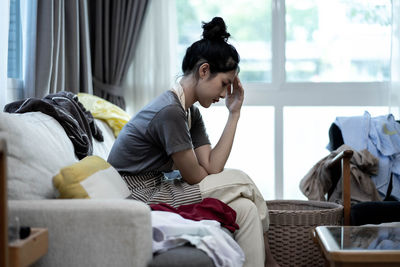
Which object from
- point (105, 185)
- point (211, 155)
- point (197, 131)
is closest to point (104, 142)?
point (197, 131)

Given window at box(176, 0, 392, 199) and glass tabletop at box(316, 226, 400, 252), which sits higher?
window at box(176, 0, 392, 199)

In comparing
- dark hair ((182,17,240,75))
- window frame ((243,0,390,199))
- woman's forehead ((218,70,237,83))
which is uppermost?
dark hair ((182,17,240,75))

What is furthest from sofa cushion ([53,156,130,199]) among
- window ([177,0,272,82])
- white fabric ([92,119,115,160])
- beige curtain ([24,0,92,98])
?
window ([177,0,272,82])

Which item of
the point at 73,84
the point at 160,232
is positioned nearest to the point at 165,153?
the point at 160,232

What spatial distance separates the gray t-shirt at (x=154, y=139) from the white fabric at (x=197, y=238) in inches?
18.1

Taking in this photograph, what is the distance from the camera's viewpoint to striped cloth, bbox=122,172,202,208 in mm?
2084

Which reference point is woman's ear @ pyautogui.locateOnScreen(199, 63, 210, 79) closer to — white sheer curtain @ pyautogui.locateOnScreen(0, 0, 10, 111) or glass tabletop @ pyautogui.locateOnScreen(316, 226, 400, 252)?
glass tabletop @ pyautogui.locateOnScreen(316, 226, 400, 252)

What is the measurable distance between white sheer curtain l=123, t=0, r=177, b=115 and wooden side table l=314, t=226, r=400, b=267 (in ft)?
7.75

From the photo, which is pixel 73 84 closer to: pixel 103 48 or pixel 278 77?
pixel 103 48

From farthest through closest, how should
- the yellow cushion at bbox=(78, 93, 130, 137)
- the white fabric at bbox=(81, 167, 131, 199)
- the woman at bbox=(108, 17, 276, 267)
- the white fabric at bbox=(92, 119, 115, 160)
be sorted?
the yellow cushion at bbox=(78, 93, 130, 137)
the white fabric at bbox=(92, 119, 115, 160)
the woman at bbox=(108, 17, 276, 267)
the white fabric at bbox=(81, 167, 131, 199)

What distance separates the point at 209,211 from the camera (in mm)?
1967

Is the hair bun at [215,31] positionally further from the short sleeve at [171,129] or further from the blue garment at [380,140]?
the blue garment at [380,140]

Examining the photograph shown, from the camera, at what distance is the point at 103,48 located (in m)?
4.12

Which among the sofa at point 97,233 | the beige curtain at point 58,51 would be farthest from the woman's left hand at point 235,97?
the sofa at point 97,233
